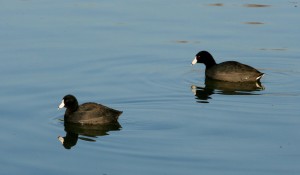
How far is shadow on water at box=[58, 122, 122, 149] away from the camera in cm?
1312

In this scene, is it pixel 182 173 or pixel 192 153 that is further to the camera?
pixel 192 153

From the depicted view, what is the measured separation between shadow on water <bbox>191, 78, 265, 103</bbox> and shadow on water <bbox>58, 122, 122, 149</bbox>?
2.40m

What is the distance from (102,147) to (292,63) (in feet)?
23.3

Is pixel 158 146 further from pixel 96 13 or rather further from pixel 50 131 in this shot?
pixel 96 13

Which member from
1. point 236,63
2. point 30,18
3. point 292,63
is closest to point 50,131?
point 236,63

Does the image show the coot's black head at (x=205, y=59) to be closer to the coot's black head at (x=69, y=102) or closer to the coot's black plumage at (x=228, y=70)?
the coot's black plumage at (x=228, y=70)

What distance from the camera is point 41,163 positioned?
11820 mm

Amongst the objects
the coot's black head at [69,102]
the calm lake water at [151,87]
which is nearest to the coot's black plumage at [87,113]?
the coot's black head at [69,102]

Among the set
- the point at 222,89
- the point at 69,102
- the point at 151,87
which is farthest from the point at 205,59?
the point at 69,102

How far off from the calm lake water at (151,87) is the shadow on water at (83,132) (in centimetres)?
5

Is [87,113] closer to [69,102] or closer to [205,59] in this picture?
[69,102]

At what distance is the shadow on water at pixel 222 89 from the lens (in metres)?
16.3

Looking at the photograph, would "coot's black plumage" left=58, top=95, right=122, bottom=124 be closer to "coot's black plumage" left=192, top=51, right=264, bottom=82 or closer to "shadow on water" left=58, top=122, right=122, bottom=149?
"shadow on water" left=58, top=122, right=122, bottom=149

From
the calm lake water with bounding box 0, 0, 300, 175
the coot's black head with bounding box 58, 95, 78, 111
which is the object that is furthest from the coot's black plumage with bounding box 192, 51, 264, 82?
the coot's black head with bounding box 58, 95, 78, 111
